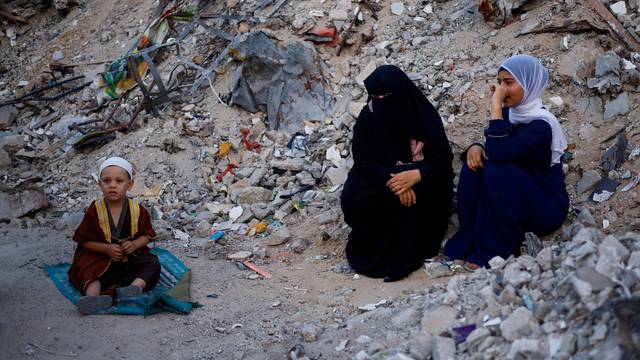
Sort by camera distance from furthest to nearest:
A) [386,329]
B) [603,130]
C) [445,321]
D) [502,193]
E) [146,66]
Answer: [146,66] → [603,130] → [502,193] → [386,329] → [445,321]

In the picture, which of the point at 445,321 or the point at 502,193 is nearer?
the point at 445,321

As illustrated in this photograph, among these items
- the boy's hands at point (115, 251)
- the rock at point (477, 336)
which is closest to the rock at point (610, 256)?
the rock at point (477, 336)

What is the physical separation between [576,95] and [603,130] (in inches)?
15.9

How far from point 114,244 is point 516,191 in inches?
98.8

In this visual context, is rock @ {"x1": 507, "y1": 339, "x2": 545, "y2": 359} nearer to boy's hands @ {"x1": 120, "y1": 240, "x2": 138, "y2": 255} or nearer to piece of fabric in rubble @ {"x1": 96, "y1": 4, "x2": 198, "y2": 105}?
boy's hands @ {"x1": 120, "y1": 240, "x2": 138, "y2": 255}

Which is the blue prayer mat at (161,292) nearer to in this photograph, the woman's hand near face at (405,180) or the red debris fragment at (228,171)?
the red debris fragment at (228,171)

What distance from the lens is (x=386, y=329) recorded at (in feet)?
11.9

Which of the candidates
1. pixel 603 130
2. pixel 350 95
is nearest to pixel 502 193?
pixel 603 130

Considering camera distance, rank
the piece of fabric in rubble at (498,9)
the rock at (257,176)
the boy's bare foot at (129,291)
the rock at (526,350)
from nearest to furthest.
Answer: the rock at (526,350)
the boy's bare foot at (129,291)
the piece of fabric in rubble at (498,9)
the rock at (257,176)

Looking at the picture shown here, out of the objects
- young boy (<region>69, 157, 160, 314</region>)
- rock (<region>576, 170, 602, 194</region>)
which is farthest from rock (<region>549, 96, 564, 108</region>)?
young boy (<region>69, 157, 160, 314</region>)

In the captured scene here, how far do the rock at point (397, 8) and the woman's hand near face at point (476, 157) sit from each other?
294 centimetres

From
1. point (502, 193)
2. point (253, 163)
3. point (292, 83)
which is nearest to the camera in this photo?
point (502, 193)

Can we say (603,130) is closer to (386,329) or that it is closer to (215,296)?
(386,329)

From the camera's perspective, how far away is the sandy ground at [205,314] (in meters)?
3.98
